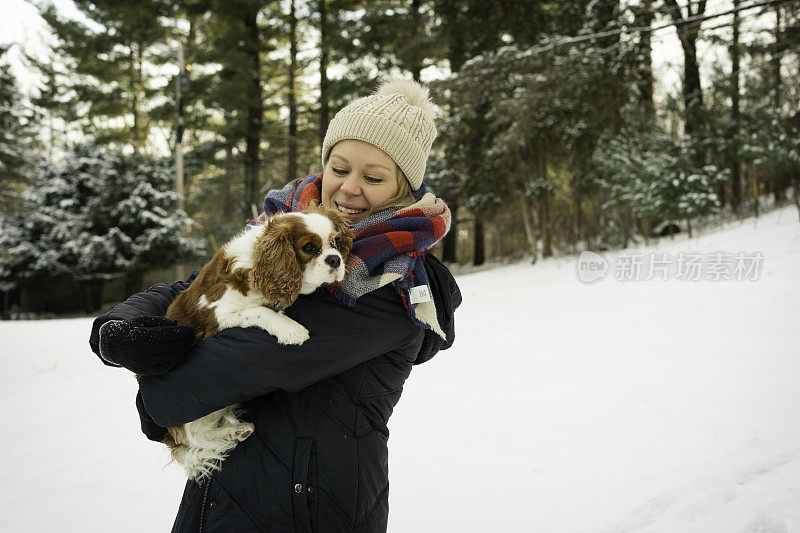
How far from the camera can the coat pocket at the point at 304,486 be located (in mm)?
1480

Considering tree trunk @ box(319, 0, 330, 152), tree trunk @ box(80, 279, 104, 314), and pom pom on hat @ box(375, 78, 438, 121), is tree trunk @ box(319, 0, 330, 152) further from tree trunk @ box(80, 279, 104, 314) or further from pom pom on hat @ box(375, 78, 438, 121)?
pom pom on hat @ box(375, 78, 438, 121)

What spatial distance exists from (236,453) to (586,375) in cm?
565

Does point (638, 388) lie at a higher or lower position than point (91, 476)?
higher

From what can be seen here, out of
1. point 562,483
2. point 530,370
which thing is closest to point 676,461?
point 562,483

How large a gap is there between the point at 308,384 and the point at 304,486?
30 cm

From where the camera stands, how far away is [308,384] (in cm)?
149

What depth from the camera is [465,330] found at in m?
9.56

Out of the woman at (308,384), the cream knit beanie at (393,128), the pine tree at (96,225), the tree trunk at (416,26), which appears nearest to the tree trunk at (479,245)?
the tree trunk at (416,26)

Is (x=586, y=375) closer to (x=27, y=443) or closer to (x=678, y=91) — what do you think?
(x=27, y=443)

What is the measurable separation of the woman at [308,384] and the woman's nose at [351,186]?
252 millimetres

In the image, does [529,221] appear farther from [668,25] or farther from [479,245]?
[668,25]

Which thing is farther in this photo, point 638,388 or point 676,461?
point 638,388

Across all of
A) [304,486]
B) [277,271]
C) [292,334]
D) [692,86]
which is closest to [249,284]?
[277,271]

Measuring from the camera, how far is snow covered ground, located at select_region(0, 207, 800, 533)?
12.5 feet
